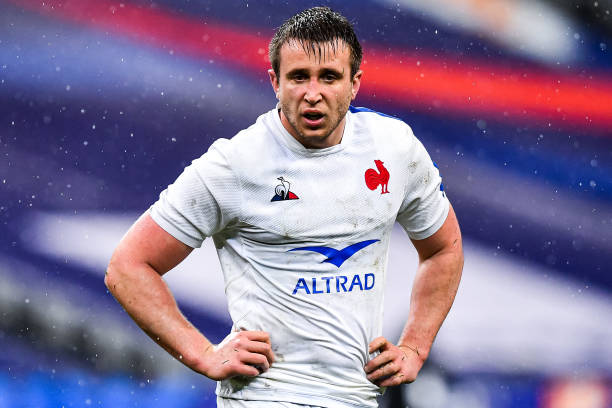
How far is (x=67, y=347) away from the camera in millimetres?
4793

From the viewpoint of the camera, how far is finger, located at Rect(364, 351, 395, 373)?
2764 millimetres

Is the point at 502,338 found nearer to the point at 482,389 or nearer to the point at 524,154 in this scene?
the point at 482,389

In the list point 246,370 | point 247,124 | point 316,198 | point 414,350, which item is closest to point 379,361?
point 414,350

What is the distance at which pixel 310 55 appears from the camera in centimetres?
266

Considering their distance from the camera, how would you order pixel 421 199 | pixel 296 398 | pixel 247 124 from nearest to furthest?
pixel 296 398
pixel 421 199
pixel 247 124

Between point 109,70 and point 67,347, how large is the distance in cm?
130

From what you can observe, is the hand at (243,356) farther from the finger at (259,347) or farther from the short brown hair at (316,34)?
the short brown hair at (316,34)

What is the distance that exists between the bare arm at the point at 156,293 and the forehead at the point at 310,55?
21.9 inches

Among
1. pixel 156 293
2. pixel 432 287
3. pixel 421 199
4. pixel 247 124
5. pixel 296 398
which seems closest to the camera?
pixel 296 398

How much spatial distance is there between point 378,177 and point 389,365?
51cm

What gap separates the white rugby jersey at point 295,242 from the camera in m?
2.67

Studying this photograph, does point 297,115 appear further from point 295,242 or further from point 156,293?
point 156,293

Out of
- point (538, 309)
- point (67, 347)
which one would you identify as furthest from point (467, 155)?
point (67, 347)

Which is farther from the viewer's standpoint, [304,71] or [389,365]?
[389,365]
